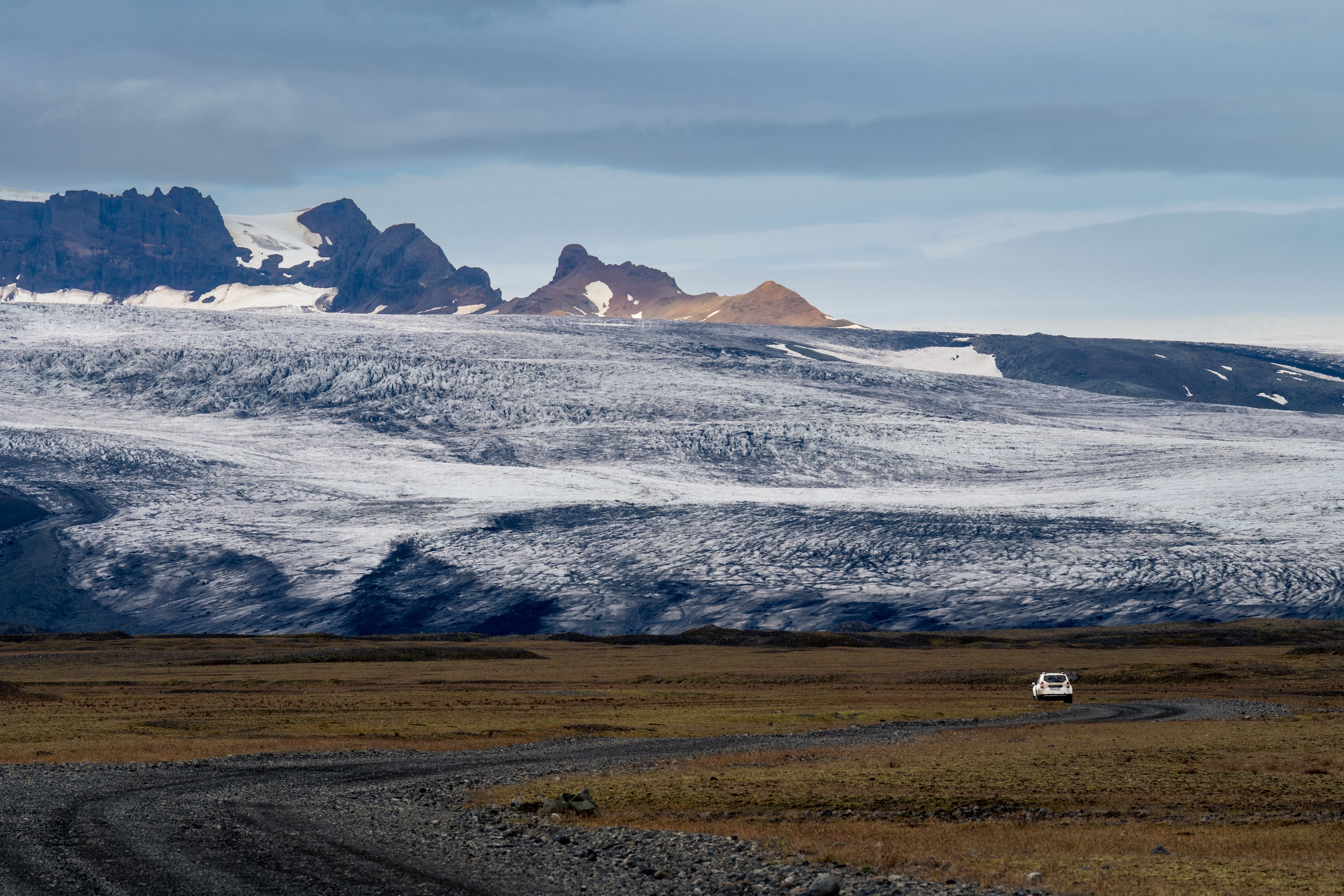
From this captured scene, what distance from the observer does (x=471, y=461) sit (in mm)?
94250

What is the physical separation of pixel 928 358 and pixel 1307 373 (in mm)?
48035

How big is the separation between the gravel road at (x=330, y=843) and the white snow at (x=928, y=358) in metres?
126

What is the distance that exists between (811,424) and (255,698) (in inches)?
2520

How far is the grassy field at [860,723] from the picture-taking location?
42.7 ft

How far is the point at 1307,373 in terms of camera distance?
154 m

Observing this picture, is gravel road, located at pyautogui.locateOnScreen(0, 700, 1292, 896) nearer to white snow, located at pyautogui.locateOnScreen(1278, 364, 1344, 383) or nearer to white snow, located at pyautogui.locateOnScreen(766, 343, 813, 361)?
white snow, located at pyautogui.locateOnScreen(766, 343, 813, 361)

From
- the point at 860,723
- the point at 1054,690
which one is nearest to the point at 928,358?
the point at 1054,690

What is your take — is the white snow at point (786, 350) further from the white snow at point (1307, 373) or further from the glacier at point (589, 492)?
the white snow at point (1307, 373)

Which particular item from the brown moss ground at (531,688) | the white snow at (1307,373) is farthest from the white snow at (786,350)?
the brown moss ground at (531,688)

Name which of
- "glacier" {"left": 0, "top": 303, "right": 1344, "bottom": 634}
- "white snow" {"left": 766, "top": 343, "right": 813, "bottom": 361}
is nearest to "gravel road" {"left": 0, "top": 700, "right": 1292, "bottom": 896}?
"glacier" {"left": 0, "top": 303, "right": 1344, "bottom": 634}

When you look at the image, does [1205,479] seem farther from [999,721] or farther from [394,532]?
[999,721]

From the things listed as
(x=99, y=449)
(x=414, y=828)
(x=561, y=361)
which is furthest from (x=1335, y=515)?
(x=99, y=449)

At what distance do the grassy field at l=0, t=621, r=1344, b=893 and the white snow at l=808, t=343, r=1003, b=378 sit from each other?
255 ft

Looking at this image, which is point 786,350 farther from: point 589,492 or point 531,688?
point 531,688
